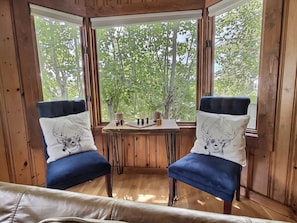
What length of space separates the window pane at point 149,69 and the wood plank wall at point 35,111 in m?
0.32

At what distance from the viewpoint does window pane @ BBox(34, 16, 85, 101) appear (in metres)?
2.20

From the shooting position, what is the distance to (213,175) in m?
1.56

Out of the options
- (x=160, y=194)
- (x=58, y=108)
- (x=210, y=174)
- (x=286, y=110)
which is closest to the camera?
(x=210, y=174)

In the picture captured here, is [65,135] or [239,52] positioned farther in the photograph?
[239,52]

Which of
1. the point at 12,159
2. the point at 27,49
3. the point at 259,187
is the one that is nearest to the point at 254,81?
the point at 259,187

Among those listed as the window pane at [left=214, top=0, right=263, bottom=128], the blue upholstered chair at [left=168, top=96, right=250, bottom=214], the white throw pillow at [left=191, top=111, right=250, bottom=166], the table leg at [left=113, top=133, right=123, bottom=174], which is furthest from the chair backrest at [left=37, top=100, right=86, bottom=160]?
the window pane at [left=214, top=0, right=263, bottom=128]

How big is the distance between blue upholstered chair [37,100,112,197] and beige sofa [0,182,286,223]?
824 millimetres

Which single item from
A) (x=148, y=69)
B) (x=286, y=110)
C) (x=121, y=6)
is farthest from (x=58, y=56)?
(x=286, y=110)

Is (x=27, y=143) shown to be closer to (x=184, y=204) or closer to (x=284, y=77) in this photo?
(x=184, y=204)

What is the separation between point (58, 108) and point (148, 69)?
114 centimetres

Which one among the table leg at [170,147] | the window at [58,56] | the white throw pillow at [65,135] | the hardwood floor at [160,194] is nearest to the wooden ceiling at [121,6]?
the window at [58,56]

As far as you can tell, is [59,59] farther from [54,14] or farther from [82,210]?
[82,210]

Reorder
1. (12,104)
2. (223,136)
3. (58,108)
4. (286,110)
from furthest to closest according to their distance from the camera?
(58,108), (12,104), (223,136), (286,110)

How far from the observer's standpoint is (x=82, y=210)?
2.38 ft
